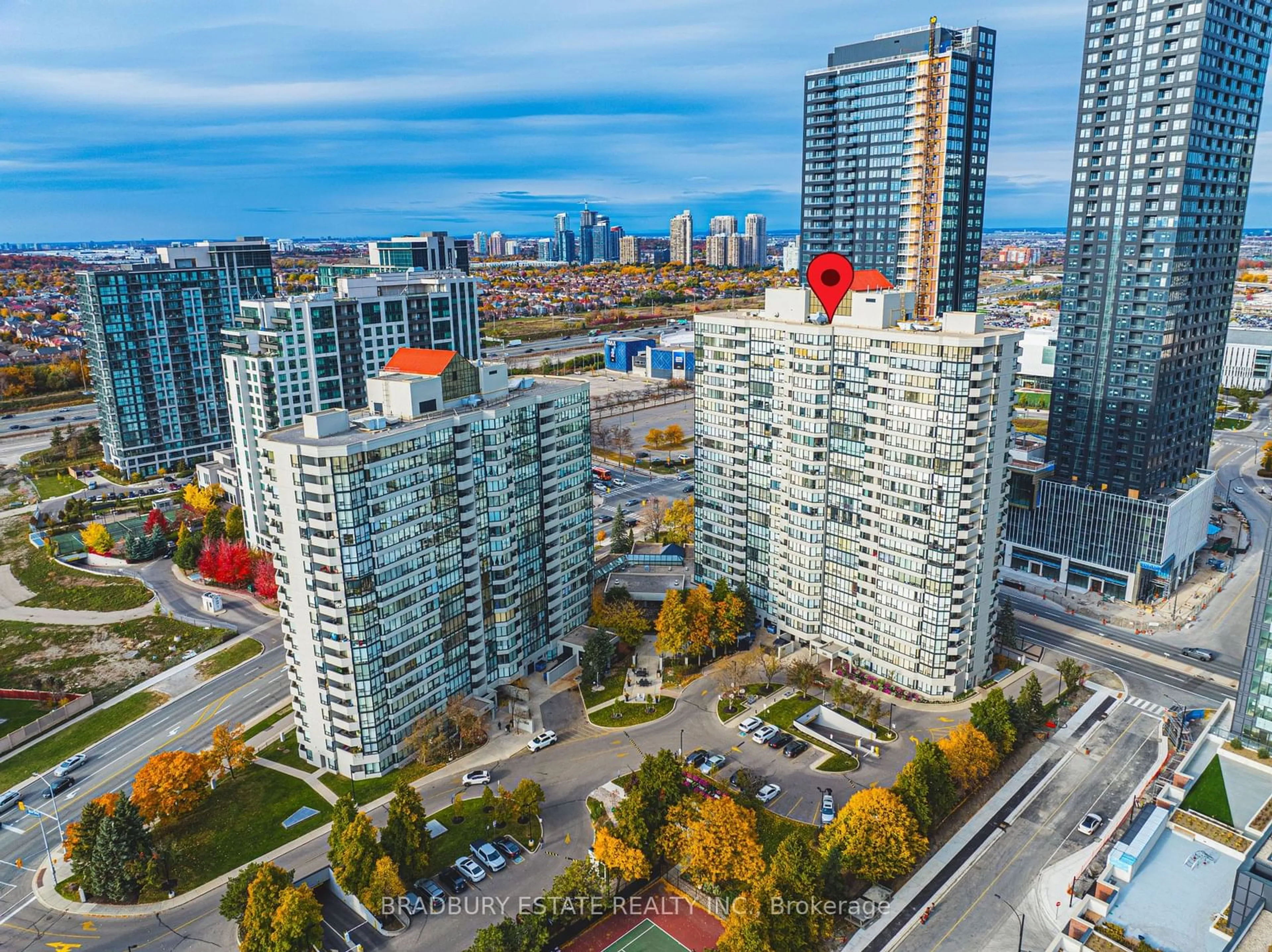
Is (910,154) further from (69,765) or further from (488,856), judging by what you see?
(69,765)

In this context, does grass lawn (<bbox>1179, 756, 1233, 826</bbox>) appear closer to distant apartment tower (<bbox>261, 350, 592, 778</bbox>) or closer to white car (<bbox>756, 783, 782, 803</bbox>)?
white car (<bbox>756, 783, 782, 803</bbox>)

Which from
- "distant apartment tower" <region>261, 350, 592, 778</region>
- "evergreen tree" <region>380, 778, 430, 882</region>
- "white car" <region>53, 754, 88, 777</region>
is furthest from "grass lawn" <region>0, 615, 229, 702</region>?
"evergreen tree" <region>380, 778, 430, 882</region>

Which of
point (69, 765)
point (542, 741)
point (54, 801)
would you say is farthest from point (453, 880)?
point (69, 765)

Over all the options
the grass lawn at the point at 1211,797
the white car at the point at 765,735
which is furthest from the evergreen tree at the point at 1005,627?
the white car at the point at 765,735

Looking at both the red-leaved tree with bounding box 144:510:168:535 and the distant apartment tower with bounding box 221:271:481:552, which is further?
the red-leaved tree with bounding box 144:510:168:535

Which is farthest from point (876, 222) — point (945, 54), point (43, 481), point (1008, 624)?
point (43, 481)

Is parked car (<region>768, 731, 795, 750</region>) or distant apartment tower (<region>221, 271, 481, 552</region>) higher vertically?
distant apartment tower (<region>221, 271, 481, 552</region>)
